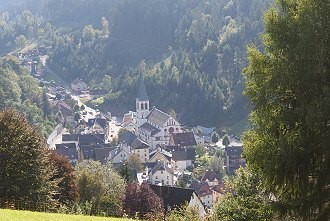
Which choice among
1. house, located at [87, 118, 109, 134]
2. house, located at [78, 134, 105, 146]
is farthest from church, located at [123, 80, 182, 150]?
house, located at [78, 134, 105, 146]

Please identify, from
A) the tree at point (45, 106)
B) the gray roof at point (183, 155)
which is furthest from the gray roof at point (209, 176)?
the tree at point (45, 106)

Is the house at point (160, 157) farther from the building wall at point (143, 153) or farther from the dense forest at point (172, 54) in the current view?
the dense forest at point (172, 54)

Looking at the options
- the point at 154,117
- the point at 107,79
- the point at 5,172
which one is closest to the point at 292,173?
the point at 5,172

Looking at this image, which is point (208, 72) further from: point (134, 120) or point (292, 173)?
point (292, 173)

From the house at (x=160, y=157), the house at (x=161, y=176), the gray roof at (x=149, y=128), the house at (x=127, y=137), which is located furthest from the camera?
the gray roof at (x=149, y=128)

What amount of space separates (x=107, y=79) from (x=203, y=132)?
4662cm

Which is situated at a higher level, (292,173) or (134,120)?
(134,120)

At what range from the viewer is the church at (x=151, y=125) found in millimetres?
99312

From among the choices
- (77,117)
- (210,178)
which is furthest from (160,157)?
(77,117)

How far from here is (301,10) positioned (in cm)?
1173

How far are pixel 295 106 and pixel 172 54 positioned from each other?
143 metres

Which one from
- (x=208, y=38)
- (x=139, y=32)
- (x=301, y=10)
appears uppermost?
(x=139, y=32)

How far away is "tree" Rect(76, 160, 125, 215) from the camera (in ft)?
105

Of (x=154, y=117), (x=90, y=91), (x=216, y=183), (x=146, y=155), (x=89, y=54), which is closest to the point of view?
(x=216, y=183)
